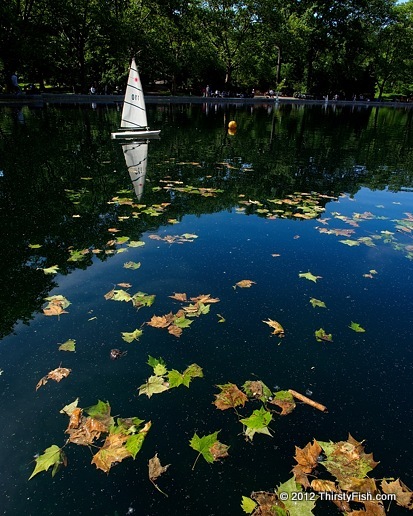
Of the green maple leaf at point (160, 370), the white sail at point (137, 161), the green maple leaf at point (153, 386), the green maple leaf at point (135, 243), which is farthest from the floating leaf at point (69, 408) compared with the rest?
the white sail at point (137, 161)

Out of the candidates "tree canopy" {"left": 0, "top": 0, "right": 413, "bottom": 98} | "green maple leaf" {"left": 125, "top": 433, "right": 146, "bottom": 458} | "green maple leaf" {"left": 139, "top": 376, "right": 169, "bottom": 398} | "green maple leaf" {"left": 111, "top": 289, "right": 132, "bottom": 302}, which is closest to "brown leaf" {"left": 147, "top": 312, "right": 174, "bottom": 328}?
"green maple leaf" {"left": 111, "top": 289, "right": 132, "bottom": 302}

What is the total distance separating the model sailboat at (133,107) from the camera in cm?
1376

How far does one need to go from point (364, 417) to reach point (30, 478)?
2.39 m

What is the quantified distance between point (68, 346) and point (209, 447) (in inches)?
66.6

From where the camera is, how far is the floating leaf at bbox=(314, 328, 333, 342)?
11.9 feet

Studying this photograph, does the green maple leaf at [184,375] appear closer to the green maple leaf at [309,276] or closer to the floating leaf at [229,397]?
the floating leaf at [229,397]

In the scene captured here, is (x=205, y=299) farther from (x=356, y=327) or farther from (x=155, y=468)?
(x=155, y=468)

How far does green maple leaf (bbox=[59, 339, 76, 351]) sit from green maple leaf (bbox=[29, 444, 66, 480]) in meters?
1.06

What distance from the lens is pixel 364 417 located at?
109 inches

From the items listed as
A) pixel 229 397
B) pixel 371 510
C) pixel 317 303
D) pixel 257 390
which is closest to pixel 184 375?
pixel 229 397

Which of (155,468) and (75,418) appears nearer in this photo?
(155,468)

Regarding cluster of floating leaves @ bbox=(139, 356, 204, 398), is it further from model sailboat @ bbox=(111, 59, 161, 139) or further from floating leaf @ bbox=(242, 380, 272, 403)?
model sailboat @ bbox=(111, 59, 161, 139)

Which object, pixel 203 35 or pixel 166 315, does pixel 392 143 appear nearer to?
pixel 166 315

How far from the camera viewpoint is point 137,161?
11.5m
